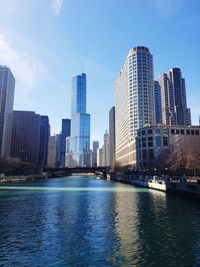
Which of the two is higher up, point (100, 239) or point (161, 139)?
point (161, 139)

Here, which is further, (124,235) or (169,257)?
(124,235)

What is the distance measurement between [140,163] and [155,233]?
168 metres

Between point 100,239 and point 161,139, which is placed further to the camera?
point 161,139

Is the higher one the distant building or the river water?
the distant building

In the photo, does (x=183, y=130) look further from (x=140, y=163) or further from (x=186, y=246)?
(x=186, y=246)

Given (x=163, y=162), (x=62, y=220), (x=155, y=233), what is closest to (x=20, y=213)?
(x=62, y=220)

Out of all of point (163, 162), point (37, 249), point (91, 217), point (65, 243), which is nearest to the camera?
point (37, 249)

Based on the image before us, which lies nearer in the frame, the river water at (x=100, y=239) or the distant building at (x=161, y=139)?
the river water at (x=100, y=239)

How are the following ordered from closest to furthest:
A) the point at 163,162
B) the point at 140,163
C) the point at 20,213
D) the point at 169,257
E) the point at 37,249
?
1. the point at 169,257
2. the point at 37,249
3. the point at 20,213
4. the point at 163,162
5. the point at 140,163

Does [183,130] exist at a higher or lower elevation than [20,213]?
higher

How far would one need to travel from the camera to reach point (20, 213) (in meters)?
39.2

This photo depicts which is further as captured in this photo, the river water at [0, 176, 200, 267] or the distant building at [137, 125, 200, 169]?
the distant building at [137, 125, 200, 169]

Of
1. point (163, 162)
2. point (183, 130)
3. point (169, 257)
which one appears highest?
point (183, 130)

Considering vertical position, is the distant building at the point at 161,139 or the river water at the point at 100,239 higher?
the distant building at the point at 161,139
